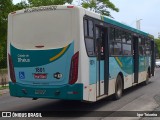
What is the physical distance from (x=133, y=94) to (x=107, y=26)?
453cm

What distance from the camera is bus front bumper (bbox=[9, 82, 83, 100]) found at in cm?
1032

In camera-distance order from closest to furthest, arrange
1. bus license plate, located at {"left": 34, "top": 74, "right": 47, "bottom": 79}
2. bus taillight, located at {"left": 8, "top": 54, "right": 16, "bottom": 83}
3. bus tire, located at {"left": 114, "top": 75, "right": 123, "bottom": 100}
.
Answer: bus license plate, located at {"left": 34, "top": 74, "right": 47, "bottom": 79} < bus taillight, located at {"left": 8, "top": 54, "right": 16, "bottom": 83} < bus tire, located at {"left": 114, "top": 75, "right": 123, "bottom": 100}

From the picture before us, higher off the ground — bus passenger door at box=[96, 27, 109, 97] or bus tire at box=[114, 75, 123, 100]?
bus passenger door at box=[96, 27, 109, 97]

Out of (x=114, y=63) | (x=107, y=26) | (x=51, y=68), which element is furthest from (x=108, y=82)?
(x=51, y=68)

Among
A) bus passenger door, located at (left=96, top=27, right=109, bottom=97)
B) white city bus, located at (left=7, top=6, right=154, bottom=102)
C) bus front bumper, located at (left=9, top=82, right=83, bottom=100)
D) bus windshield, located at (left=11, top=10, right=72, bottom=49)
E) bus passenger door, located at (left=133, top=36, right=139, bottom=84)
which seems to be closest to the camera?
bus front bumper, located at (left=9, top=82, right=83, bottom=100)

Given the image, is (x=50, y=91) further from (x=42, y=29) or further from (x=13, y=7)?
(x=13, y=7)

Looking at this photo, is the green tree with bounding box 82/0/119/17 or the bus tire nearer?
the bus tire

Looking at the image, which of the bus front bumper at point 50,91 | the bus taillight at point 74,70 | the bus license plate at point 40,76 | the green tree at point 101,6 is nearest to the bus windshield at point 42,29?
the bus taillight at point 74,70

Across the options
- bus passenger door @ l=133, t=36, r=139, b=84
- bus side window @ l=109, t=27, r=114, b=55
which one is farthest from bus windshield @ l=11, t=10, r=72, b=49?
bus passenger door @ l=133, t=36, r=139, b=84

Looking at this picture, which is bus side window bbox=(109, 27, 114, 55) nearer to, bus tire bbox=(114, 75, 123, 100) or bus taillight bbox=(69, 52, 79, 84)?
bus tire bbox=(114, 75, 123, 100)

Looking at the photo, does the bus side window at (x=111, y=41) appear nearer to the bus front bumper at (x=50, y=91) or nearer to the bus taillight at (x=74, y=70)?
the bus taillight at (x=74, y=70)

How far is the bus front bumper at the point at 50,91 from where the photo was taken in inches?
406

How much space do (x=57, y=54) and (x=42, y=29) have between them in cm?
95

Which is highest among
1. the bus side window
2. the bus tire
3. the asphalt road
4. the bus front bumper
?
the bus side window
